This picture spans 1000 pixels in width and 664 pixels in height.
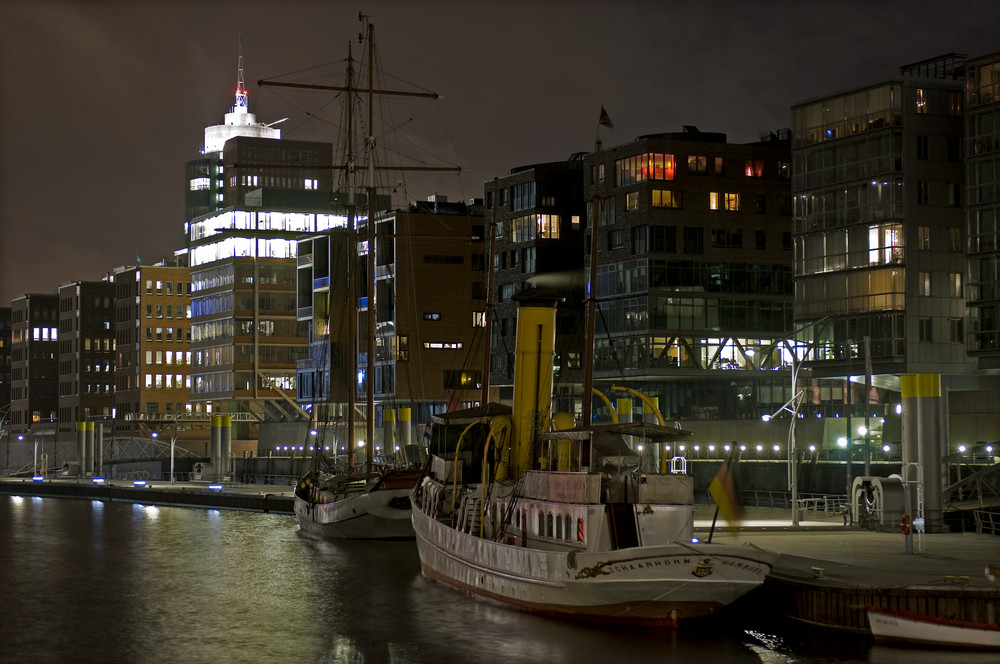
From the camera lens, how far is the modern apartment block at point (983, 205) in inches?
3356

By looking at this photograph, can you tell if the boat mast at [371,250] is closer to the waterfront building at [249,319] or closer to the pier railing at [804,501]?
the pier railing at [804,501]

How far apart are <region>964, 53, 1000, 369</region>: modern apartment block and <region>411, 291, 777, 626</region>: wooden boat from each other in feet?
164

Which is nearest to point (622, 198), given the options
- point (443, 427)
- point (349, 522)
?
point (349, 522)

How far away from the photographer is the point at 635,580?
36.8 meters

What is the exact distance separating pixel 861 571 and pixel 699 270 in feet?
238

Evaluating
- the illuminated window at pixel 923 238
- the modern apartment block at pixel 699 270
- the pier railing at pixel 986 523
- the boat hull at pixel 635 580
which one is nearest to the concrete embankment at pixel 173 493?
the modern apartment block at pixel 699 270

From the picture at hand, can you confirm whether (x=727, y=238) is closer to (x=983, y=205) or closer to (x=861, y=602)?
(x=983, y=205)

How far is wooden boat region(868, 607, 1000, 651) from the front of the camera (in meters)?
33.2

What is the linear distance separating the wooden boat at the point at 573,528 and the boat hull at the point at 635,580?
3cm

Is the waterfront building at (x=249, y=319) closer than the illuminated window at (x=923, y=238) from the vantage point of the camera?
No

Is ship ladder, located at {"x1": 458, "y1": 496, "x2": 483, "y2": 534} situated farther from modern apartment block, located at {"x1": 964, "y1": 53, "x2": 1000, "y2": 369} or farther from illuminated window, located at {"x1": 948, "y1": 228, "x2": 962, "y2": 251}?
illuminated window, located at {"x1": 948, "y1": 228, "x2": 962, "y2": 251}

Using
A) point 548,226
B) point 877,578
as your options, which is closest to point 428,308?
point 548,226

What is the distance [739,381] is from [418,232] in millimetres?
40462

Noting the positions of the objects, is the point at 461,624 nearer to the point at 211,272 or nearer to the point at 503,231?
the point at 503,231
